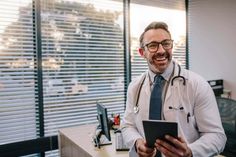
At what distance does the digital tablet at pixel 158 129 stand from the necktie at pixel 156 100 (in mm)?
192

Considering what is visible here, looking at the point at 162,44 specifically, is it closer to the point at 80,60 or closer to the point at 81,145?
the point at 81,145

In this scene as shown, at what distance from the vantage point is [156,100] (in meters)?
1.51

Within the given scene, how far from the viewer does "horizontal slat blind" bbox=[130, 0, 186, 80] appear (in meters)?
3.60

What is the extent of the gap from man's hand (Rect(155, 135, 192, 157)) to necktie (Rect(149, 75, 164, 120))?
0.80 ft

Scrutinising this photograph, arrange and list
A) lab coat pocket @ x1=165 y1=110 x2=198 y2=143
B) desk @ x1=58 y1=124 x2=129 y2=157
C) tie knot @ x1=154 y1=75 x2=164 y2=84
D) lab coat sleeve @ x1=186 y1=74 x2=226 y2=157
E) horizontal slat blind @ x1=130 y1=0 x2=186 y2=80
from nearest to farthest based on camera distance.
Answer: lab coat sleeve @ x1=186 y1=74 x2=226 y2=157
lab coat pocket @ x1=165 y1=110 x2=198 y2=143
tie knot @ x1=154 y1=75 x2=164 y2=84
desk @ x1=58 y1=124 x2=129 y2=157
horizontal slat blind @ x1=130 y1=0 x2=186 y2=80

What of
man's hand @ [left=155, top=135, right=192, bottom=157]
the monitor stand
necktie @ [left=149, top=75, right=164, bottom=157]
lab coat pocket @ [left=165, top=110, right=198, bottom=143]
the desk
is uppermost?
necktie @ [left=149, top=75, right=164, bottom=157]

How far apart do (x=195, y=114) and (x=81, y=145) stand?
1.21 m

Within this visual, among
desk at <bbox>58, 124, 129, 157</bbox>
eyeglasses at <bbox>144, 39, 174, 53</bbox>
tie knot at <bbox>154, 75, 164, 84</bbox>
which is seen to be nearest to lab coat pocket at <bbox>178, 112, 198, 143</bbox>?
tie knot at <bbox>154, 75, 164, 84</bbox>

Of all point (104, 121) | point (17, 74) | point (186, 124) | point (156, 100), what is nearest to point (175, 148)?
point (186, 124)

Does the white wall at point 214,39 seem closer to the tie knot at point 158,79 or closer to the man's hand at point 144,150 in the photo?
the tie knot at point 158,79

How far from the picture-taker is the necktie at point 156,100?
4.88 feet

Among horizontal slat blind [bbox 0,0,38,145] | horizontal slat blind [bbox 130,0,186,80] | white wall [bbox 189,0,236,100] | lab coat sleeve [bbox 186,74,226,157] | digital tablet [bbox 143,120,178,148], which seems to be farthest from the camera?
white wall [bbox 189,0,236,100]

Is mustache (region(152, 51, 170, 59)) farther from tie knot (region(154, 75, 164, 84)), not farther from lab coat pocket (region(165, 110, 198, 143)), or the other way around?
lab coat pocket (region(165, 110, 198, 143))

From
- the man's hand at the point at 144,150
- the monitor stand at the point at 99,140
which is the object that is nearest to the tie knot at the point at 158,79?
the man's hand at the point at 144,150
